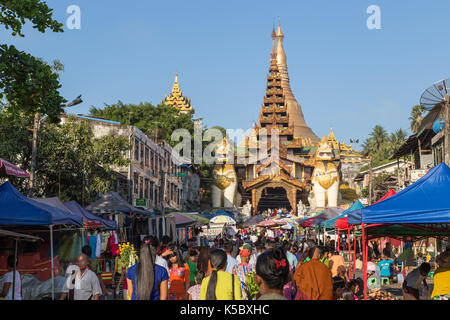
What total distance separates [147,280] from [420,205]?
17.2 feet

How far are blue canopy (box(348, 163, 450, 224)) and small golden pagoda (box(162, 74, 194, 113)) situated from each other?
75070 millimetres

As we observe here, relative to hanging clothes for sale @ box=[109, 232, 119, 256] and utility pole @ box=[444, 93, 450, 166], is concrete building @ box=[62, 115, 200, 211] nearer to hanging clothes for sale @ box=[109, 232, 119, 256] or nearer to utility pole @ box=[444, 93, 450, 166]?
hanging clothes for sale @ box=[109, 232, 119, 256]

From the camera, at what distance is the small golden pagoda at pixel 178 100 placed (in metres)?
85.3

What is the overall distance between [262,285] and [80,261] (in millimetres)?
3642

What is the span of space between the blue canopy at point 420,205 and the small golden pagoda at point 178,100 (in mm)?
75070

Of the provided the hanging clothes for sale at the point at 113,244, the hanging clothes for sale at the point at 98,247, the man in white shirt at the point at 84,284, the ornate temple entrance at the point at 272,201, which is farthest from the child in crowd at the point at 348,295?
the ornate temple entrance at the point at 272,201

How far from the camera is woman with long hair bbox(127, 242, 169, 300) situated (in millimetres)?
6414

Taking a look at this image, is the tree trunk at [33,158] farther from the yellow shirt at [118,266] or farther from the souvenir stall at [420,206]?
the souvenir stall at [420,206]

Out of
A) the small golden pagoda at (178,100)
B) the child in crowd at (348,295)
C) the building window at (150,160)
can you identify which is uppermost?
the small golden pagoda at (178,100)

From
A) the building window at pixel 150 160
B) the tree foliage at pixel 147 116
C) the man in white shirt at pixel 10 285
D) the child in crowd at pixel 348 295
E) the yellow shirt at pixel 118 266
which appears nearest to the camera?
the man in white shirt at pixel 10 285

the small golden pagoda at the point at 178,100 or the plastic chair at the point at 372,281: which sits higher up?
the small golden pagoda at the point at 178,100

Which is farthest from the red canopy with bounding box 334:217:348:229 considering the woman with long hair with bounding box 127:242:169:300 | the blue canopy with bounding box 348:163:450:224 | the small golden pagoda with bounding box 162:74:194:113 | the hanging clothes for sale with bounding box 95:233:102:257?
the small golden pagoda with bounding box 162:74:194:113

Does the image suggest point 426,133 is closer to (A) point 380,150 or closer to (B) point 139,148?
(B) point 139,148

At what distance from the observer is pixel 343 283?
1105 centimetres
